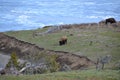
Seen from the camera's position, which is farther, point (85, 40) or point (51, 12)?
point (51, 12)

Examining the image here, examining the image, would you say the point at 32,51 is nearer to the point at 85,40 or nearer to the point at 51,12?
the point at 85,40

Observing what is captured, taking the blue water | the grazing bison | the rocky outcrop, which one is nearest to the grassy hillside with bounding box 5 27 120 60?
the grazing bison

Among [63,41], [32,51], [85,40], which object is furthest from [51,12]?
[63,41]

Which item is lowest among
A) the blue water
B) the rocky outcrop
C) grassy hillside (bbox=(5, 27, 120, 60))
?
the rocky outcrop

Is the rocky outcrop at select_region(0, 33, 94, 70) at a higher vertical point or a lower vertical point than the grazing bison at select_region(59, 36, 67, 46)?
lower

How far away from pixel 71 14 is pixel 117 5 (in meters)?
16.8

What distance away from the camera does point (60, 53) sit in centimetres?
3362

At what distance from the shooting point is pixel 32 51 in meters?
36.3

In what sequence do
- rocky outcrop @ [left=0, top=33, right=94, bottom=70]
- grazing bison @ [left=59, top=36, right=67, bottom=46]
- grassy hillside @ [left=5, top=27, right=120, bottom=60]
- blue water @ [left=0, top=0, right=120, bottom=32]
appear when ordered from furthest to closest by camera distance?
blue water @ [left=0, top=0, right=120, bottom=32] < grazing bison @ [left=59, top=36, right=67, bottom=46] < grassy hillside @ [left=5, top=27, right=120, bottom=60] < rocky outcrop @ [left=0, top=33, right=94, bottom=70]

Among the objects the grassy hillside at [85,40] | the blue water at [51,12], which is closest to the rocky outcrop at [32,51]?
the grassy hillside at [85,40]

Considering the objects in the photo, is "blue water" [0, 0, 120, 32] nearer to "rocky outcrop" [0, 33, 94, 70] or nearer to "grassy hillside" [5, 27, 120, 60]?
"rocky outcrop" [0, 33, 94, 70]

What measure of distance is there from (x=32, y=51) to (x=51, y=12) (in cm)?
4008

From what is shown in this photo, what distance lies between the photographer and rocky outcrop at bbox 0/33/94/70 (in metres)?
30.5

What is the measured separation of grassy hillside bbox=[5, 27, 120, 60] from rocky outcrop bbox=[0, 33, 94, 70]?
54cm
